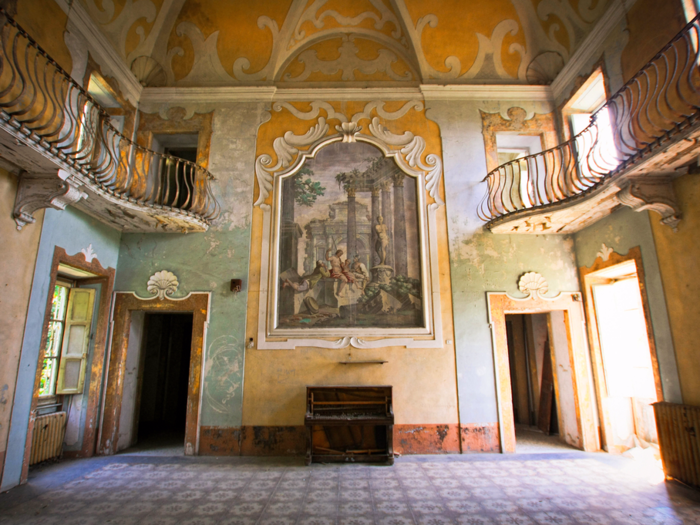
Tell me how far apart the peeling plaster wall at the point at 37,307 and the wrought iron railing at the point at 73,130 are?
2.63 feet

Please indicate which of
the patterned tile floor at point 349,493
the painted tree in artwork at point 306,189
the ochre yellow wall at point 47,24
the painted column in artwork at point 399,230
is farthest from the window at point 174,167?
the patterned tile floor at point 349,493

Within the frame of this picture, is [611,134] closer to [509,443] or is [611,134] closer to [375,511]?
[509,443]

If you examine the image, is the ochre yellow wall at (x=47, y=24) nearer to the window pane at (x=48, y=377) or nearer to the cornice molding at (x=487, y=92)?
the window pane at (x=48, y=377)

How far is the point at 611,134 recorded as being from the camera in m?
5.82

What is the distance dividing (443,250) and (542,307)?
6.34 feet

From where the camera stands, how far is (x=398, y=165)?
720 centimetres

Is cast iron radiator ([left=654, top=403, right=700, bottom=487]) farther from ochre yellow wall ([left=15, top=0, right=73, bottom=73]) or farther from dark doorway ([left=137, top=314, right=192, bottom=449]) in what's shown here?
ochre yellow wall ([left=15, top=0, right=73, bottom=73])

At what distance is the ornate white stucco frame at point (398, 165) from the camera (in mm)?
6445

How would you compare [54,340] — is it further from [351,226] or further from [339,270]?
[351,226]

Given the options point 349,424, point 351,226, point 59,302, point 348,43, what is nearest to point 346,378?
point 349,424

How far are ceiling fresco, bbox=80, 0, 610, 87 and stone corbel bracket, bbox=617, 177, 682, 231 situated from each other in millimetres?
3496

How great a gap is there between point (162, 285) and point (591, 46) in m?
8.19

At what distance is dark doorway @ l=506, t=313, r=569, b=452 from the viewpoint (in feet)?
24.1

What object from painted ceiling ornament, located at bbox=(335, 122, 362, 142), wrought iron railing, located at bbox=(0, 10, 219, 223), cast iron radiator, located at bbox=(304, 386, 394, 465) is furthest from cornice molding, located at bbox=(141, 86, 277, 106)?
cast iron radiator, located at bbox=(304, 386, 394, 465)
